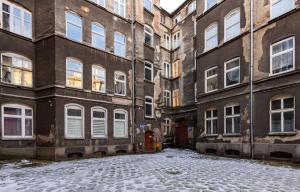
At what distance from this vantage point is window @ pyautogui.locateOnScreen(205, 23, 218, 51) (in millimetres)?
21072

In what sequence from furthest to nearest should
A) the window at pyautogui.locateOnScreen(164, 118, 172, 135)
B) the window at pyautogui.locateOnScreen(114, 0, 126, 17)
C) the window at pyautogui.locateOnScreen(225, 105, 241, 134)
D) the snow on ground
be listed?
the window at pyautogui.locateOnScreen(164, 118, 172, 135)
the window at pyautogui.locateOnScreen(114, 0, 126, 17)
the window at pyautogui.locateOnScreen(225, 105, 241, 134)
the snow on ground

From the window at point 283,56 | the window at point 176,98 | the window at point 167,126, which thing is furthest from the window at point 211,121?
the window at point 167,126


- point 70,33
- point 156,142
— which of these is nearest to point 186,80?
point 156,142

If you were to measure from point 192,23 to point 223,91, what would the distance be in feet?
40.8

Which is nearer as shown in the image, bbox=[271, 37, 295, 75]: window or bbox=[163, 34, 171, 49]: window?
bbox=[271, 37, 295, 75]: window

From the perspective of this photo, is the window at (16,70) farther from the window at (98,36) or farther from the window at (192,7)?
the window at (192,7)

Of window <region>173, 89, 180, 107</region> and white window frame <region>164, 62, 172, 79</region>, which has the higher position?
white window frame <region>164, 62, 172, 79</region>

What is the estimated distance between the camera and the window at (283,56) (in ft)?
48.5

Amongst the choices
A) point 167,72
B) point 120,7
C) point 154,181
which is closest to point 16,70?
point 120,7

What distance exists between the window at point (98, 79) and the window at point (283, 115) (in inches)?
481

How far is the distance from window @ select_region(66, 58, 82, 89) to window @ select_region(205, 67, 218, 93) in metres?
10.4

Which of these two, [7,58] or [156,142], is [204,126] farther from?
[7,58]

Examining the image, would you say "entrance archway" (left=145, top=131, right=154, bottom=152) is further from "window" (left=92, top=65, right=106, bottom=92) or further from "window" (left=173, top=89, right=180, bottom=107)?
"window" (left=173, top=89, right=180, bottom=107)

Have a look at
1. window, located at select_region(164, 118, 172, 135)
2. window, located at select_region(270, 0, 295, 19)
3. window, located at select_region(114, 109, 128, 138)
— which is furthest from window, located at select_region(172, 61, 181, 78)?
window, located at select_region(270, 0, 295, 19)
